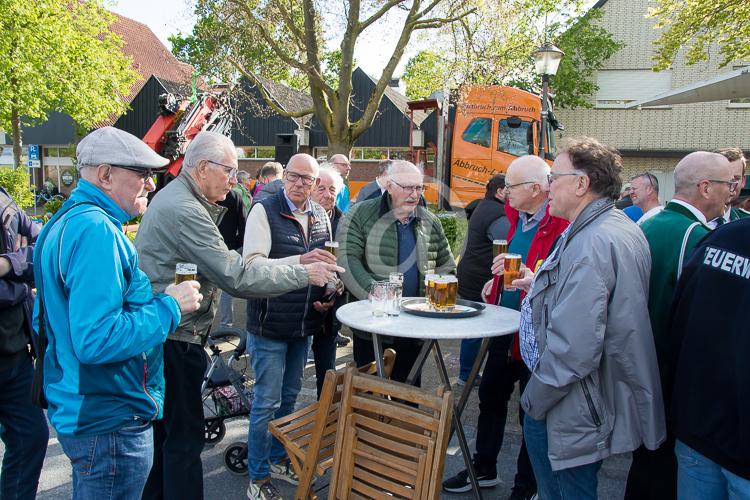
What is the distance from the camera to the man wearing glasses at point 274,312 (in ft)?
11.0

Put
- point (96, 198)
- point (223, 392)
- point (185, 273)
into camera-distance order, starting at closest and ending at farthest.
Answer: point (96, 198)
point (185, 273)
point (223, 392)

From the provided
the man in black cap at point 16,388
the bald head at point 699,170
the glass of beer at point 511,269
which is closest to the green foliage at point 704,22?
the bald head at point 699,170

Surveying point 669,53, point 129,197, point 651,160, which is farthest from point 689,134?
point 129,197

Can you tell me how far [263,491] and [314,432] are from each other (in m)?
0.82

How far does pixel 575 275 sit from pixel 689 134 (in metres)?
23.6

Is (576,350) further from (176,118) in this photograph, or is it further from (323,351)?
(176,118)

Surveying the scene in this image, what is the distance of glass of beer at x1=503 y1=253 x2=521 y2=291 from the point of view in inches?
121

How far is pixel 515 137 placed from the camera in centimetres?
1215

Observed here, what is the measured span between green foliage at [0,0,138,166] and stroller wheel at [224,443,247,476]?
18.4 m

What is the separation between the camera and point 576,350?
2107 millimetres

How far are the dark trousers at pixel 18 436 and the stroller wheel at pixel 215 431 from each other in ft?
4.37

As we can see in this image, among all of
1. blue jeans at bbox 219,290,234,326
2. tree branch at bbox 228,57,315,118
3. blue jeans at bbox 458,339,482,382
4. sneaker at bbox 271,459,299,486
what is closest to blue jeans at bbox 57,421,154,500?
sneaker at bbox 271,459,299,486

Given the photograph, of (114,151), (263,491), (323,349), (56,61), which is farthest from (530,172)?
(56,61)

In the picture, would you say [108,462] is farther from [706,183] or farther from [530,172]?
[706,183]
